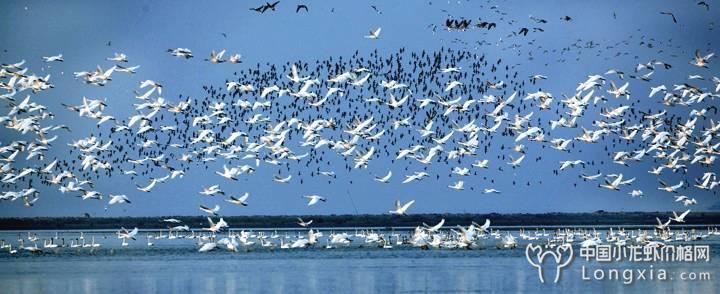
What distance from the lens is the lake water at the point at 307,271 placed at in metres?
46.0

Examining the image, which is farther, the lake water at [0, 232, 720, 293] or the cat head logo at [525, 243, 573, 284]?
the cat head logo at [525, 243, 573, 284]

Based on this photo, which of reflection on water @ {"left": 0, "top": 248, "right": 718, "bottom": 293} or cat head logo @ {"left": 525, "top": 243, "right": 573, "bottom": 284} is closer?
reflection on water @ {"left": 0, "top": 248, "right": 718, "bottom": 293}

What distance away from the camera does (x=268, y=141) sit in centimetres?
6250

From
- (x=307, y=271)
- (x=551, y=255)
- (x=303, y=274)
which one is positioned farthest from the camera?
(x=551, y=255)

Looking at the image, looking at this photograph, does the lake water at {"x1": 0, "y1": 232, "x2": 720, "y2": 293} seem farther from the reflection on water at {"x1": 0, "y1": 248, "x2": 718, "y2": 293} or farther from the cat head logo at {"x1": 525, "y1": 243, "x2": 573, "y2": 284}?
the cat head logo at {"x1": 525, "y1": 243, "x2": 573, "y2": 284}

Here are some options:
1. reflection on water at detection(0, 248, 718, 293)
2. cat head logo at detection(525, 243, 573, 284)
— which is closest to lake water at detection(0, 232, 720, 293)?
reflection on water at detection(0, 248, 718, 293)

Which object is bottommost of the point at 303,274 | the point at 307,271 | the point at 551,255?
the point at 303,274

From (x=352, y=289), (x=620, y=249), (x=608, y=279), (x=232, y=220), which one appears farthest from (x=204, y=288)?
(x=232, y=220)

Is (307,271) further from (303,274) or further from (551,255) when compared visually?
(551,255)

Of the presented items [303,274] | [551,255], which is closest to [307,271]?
[303,274]

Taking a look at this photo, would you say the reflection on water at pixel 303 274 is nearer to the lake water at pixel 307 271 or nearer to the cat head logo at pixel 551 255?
the lake water at pixel 307 271

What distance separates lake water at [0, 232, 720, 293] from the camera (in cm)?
4603

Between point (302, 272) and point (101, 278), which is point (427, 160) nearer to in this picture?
point (302, 272)

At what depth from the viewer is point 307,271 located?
53.3 metres
